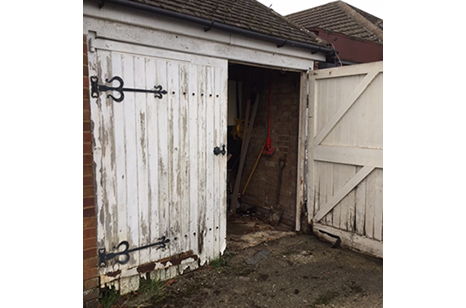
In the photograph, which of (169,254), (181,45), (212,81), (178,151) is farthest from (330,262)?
(181,45)

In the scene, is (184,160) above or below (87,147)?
below

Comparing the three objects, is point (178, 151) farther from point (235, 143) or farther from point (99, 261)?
point (235, 143)

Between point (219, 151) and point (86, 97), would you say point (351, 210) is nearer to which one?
point (219, 151)

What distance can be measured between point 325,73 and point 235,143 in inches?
105

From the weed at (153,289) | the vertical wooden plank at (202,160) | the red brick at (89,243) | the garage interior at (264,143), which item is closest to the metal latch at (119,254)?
the red brick at (89,243)

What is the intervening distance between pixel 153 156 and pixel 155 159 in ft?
0.13

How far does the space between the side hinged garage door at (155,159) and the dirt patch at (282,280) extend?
0.28m

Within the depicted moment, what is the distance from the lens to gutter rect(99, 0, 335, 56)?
10.4ft

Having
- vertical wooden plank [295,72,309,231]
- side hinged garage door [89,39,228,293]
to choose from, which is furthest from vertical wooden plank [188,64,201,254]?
vertical wooden plank [295,72,309,231]

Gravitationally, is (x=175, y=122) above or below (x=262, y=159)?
above

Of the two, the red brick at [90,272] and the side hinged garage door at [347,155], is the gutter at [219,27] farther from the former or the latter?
the red brick at [90,272]

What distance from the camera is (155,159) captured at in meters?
3.59

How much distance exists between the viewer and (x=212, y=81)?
13.2 feet

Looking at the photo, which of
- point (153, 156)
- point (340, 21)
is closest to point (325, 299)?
point (153, 156)
